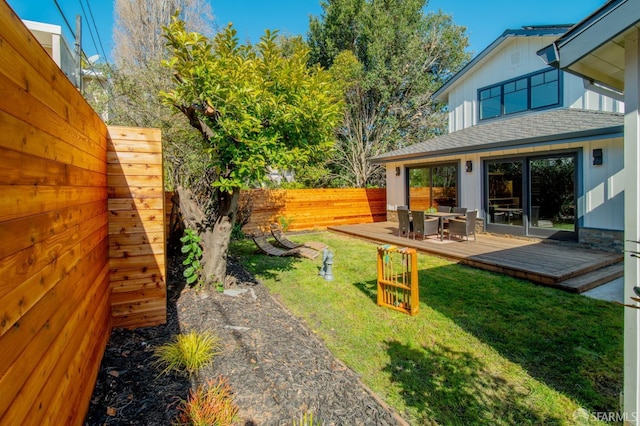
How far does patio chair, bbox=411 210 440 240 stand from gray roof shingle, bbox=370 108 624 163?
8.34 feet

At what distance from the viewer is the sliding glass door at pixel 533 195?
8.06 metres

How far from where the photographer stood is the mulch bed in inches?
90.7

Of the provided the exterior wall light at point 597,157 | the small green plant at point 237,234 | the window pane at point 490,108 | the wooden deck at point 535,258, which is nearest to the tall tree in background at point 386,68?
the window pane at point 490,108

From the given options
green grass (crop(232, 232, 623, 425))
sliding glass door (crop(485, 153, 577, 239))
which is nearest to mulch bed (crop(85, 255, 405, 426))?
green grass (crop(232, 232, 623, 425))

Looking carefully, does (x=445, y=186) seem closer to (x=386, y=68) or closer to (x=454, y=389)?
(x=454, y=389)

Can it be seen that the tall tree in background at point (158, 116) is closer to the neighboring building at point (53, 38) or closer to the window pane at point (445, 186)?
the neighboring building at point (53, 38)

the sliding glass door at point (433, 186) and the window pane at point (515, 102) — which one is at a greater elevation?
the window pane at point (515, 102)

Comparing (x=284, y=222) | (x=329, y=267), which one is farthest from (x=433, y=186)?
(x=329, y=267)

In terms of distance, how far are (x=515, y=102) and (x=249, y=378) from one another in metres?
12.4

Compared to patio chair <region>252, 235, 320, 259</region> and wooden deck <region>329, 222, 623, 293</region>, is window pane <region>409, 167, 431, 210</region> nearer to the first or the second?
wooden deck <region>329, 222, 623, 293</region>

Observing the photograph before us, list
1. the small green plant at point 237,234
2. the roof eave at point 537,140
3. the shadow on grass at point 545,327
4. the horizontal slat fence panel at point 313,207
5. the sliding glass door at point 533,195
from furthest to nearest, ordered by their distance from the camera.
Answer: the horizontal slat fence panel at point 313,207 → the small green plant at point 237,234 → the sliding glass door at point 533,195 → the roof eave at point 537,140 → the shadow on grass at point 545,327

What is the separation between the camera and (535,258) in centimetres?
661

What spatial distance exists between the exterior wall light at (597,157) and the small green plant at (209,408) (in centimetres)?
903

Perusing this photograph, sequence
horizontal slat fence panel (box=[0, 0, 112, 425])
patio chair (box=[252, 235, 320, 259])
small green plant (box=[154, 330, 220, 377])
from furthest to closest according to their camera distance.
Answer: patio chair (box=[252, 235, 320, 259]) < small green plant (box=[154, 330, 220, 377]) < horizontal slat fence panel (box=[0, 0, 112, 425])
